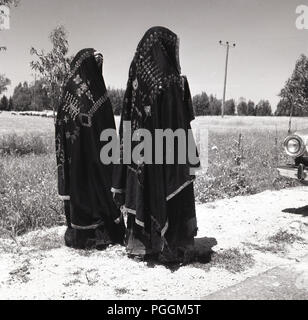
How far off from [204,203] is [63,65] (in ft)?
32.8

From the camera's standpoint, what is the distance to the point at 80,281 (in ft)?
13.5

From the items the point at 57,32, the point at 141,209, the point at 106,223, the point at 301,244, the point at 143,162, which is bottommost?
the point at 301,244

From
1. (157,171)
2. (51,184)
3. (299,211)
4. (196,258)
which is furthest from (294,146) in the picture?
(51,184)

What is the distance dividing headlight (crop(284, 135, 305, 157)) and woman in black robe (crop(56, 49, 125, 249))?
3264mm

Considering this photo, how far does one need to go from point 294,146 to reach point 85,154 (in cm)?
358

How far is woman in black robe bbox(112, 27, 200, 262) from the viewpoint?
4.24 m

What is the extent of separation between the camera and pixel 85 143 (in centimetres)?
487

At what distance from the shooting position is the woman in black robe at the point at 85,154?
4762 mm

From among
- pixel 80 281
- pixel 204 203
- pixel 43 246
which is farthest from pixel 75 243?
pixel 204 203

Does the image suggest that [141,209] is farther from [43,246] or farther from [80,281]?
[43,246]

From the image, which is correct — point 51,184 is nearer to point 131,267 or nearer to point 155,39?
point 131,267

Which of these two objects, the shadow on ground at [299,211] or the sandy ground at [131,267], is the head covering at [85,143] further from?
the shadow on ground at [299,211]

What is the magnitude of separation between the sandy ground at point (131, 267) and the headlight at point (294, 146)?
1076 mm

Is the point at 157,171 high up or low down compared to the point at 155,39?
down
